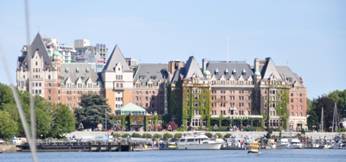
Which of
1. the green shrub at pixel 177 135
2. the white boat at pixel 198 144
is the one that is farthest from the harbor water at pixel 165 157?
the green shrub at pixel 177 135

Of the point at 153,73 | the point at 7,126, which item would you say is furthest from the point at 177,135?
the point at 7,126

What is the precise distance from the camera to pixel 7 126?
112688mm

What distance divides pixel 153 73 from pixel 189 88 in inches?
381

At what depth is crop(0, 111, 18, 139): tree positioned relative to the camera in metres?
112

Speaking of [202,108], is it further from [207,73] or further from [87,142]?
[87,142]

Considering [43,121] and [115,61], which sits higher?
[115,61]

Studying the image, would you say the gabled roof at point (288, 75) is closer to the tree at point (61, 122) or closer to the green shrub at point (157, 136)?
the green shrub at point (157, 136)

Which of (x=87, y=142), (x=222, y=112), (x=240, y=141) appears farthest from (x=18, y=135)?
(x=222, y=112)

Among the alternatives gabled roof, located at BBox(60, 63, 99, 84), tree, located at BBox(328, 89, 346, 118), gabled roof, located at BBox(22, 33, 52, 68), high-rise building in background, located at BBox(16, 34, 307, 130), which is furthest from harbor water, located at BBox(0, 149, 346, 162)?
tree, located at BBox(328, 89, 346, 118)

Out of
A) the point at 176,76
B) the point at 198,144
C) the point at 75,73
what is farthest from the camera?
the point at 75,73

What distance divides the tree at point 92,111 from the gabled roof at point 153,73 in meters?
13.0

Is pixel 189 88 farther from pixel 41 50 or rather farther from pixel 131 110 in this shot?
pixel 41 50

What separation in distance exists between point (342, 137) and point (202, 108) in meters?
24.7

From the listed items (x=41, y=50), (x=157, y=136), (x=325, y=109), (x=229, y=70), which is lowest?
(x=157, y=136)
